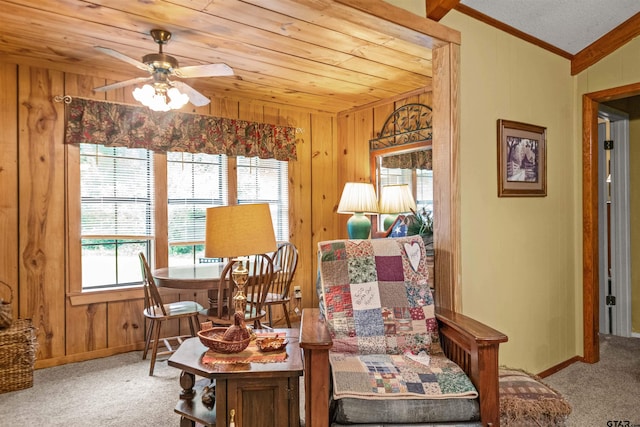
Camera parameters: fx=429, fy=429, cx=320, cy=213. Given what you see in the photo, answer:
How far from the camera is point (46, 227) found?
11.0 feet

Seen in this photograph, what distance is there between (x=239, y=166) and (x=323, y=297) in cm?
252

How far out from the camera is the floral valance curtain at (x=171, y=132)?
346 centimetres

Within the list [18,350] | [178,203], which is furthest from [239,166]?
[18,350]

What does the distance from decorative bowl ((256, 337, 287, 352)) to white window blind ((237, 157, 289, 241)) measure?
253 cm

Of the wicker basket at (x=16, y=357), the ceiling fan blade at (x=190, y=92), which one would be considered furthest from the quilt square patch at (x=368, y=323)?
the wicker basket at (x=16, y=357)

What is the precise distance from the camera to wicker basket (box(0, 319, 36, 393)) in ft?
9.30

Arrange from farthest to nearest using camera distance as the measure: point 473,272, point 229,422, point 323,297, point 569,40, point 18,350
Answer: point 569,40
point 18,350
point 473,272
point 323,297
point 229,422

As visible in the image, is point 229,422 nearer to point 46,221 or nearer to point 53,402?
point 53,402

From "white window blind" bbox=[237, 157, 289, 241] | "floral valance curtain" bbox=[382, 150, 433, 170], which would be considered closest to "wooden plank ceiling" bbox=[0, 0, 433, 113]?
"floral valance curtain" bbox=[382, 150, 433, 170]

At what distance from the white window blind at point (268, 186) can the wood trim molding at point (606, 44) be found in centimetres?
279

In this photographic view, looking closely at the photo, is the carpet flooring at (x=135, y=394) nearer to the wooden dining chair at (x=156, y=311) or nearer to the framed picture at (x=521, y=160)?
the wooden dining chair at (x=156, y=311)

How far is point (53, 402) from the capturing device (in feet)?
8.86

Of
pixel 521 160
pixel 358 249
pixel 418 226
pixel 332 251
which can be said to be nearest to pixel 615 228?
pixel 521 160

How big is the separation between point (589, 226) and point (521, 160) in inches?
37.0
